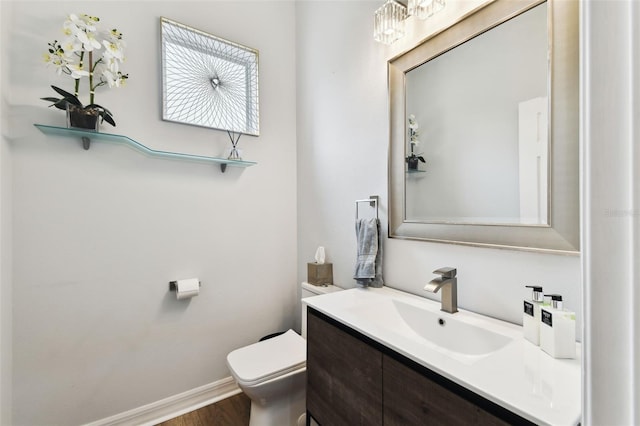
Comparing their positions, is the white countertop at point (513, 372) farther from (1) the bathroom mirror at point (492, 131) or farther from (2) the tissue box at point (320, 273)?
(2) the tissue box at point (320, 273)

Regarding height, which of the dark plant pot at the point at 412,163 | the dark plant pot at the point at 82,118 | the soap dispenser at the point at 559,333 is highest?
the dark plant pot at the point at 82,118

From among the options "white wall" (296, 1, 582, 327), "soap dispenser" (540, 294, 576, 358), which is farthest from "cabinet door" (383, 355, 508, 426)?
"white wall" (296, 1, 582, 327)

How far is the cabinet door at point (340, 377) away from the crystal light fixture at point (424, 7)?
4.30 ft

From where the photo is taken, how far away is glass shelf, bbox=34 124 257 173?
1364 millimetres

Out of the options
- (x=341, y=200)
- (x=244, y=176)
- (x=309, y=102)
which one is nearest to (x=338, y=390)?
(x=341, y=200)

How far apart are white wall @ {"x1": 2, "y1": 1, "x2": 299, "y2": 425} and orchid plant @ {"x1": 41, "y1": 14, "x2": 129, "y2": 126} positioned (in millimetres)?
87

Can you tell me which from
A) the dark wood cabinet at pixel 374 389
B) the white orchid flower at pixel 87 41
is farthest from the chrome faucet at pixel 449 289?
the white orchid flower at pixel 87 41

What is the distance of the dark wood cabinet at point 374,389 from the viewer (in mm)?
655

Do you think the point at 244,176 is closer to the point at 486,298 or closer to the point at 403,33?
the point at 403,33

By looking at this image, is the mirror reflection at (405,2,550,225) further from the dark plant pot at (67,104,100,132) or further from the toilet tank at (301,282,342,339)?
the dark plant pot at (67,104,100,132)

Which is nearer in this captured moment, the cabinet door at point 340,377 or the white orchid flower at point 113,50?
the cabinet door at point 340,377

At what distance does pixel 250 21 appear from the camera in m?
1.99

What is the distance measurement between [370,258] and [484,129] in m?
0.75

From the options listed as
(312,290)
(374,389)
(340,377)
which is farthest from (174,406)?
(374,389)
